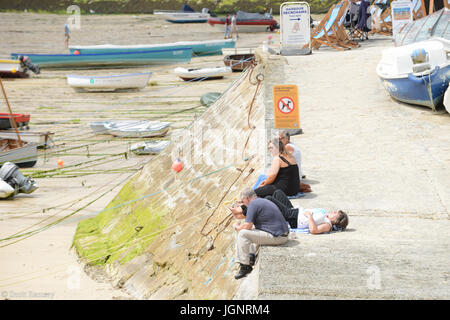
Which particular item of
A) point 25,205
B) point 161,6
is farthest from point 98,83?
point 161,6

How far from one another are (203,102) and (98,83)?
757cm

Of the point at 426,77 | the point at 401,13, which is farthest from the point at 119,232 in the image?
the point at 401,13

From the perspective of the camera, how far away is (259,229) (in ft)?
23.8

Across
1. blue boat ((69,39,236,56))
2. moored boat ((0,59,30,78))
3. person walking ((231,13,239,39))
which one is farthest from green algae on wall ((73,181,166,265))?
person walking ((231,13,239,39))

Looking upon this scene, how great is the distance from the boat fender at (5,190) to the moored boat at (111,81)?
47.1 feet

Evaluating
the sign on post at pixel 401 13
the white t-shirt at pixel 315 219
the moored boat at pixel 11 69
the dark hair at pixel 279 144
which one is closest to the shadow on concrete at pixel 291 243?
the white t-shirt at pixel 315 219

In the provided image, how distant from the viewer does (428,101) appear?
13438 mm

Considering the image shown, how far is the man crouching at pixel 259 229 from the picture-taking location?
7195mm

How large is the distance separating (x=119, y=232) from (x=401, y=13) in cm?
1411

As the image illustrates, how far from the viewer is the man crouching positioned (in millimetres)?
7195

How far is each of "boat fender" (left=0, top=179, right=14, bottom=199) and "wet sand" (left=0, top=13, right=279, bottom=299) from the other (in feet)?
0.91

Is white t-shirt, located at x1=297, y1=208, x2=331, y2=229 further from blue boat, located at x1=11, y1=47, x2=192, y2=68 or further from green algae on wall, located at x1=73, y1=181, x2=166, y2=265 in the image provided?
blue boat, located at x1=11, y1=47, x2=192, y2=68
